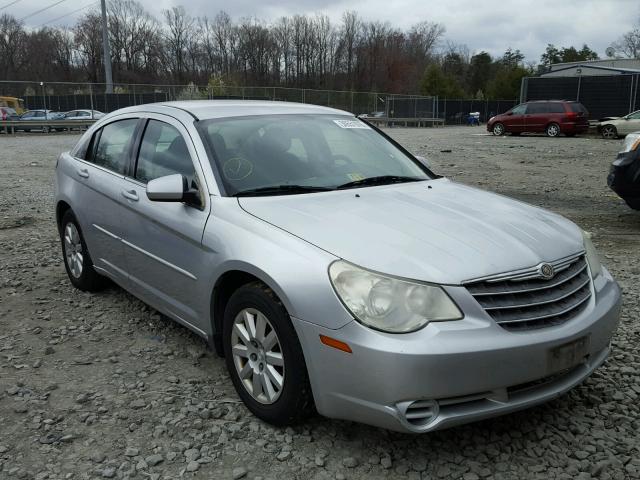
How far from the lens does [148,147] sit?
4.09 metres

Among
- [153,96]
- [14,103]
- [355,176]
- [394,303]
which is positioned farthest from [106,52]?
[394,303]

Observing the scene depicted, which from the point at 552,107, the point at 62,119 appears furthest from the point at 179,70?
the point at 552,107

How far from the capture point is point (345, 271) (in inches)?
102

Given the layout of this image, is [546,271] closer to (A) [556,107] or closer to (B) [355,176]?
(B) [355,176]

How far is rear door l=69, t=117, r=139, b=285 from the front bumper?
6.88ft

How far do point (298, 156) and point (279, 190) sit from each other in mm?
410

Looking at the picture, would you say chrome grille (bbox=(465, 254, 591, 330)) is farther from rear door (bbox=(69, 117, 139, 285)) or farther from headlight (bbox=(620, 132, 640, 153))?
headlight (bbox=(620, 132, 640, 153))

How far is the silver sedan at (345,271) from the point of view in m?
2.48

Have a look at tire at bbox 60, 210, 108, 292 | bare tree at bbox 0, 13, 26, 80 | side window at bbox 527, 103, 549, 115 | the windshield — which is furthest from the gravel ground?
bare tree at bbox 0, 13, 26, 80

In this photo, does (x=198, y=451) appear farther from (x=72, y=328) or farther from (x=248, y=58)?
(x=248, y=58)

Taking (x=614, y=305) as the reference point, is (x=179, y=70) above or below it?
above

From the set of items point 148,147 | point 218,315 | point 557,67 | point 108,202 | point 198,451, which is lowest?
point 198,451

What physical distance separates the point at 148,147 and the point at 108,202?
54cm

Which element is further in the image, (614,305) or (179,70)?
(179,70)
